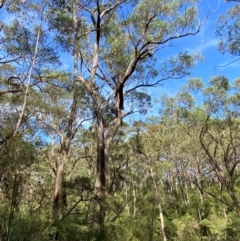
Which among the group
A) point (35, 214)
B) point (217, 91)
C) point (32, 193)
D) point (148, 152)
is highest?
point (217, 91)

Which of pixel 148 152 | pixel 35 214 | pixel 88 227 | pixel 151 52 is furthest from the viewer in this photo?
pixel 148 152

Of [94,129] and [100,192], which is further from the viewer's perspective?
[94,129]

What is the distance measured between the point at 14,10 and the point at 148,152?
8822mm

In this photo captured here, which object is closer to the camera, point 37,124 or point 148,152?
point 37,124

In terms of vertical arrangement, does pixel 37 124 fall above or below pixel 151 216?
above

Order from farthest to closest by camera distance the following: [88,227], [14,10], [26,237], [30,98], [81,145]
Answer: [81,145] < [30,98] < [14,10] < [88,227] < [26,237]

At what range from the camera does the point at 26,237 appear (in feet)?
13.7

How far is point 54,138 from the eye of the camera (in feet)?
42.3

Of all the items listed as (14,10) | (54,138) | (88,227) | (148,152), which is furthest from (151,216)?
(14,10)

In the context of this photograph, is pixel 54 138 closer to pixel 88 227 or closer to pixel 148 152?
pixel 148 152

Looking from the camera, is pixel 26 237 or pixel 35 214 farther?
pixel 35 214

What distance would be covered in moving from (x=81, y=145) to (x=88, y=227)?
34.0ft

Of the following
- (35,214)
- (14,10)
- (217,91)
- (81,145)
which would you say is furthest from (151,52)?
(81,145)

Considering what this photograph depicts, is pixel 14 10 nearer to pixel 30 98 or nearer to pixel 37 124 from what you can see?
pixel 30 98
